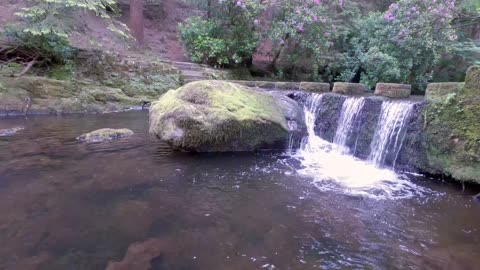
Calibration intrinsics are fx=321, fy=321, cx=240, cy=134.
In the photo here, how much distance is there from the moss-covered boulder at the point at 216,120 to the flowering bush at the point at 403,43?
6.89 metres

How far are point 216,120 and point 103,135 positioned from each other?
9.54 feet

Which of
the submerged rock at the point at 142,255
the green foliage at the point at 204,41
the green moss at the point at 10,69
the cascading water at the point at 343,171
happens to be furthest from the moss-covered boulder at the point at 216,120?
the green foliage at the point at 204,41

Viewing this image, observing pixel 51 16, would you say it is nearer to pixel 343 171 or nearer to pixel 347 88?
pixel 347 88

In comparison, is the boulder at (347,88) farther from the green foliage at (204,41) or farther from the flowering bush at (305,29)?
the green foliage at (204,41)

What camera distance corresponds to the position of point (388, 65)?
1182 cm

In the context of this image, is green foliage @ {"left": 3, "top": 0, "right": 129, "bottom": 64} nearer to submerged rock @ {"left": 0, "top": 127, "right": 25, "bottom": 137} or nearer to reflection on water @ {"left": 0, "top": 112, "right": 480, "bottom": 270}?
submerged rock @ {"left": 0, "top": 127, "right": 25, "bottom": 137}

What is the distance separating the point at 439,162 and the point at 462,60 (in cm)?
1143

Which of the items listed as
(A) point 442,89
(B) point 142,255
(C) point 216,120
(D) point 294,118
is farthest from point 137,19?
(B) point 142,255

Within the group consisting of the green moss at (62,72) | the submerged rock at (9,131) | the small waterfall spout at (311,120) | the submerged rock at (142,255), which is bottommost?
the submerged rock at (9,131)

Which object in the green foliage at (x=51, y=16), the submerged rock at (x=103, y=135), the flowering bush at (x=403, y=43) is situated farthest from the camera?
the flowering bush at (x=403, y=43)

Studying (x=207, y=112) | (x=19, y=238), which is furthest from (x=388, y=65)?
(x=19, y=238)

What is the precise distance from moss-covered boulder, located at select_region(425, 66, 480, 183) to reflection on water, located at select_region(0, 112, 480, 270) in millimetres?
363

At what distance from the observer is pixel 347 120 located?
7.19 metres

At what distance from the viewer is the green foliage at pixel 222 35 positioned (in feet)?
44.8
